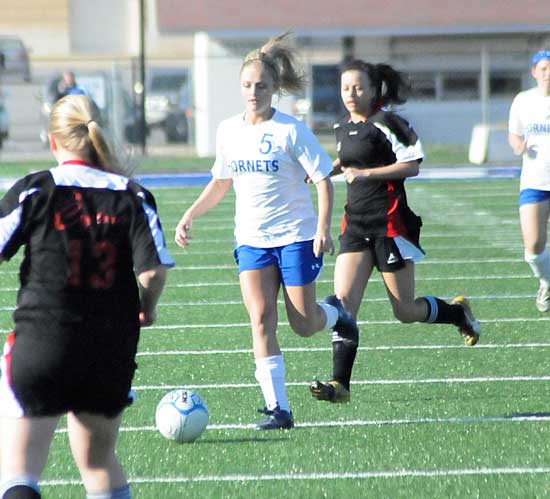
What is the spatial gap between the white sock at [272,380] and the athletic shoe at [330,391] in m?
0.34

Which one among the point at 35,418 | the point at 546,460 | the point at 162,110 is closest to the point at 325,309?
the point at 546,460

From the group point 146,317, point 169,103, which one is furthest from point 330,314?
point 169,103

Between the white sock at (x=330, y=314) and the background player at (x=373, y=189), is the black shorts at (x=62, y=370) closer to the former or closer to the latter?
the white sock at (x=330, y=314)

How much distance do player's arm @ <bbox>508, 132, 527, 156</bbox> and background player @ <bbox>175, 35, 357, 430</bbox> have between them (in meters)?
→ 3.53

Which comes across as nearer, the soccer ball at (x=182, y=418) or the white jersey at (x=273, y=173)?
the soccer ball at (x=182, y=418)

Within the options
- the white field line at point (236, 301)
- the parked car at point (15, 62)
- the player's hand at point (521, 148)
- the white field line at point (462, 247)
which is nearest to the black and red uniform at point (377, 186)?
the player's hand at point (521, 148)

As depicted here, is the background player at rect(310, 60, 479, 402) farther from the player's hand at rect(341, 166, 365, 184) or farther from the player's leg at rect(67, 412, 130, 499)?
the player's leg at rect(67, 412, 130, 499)

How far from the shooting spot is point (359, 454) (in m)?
6.22

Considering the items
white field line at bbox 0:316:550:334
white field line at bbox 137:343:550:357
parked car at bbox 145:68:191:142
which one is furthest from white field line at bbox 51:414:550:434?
parked car at bbox 145:68:191:142

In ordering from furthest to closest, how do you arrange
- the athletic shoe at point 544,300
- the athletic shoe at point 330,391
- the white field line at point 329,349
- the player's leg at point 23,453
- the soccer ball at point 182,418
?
1. the athletic shoe at point 544,300
2. the white field line at point 329,349
3. the athletic shoe at point 330,391
4. the soccer ball at point 182,418
5. the player's leg at point 23,453

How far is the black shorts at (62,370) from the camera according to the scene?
4148mm

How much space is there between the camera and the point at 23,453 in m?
4.16

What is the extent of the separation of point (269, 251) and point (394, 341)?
2797mm

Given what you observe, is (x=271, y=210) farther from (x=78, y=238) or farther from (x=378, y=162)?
(x=78, y=238)
